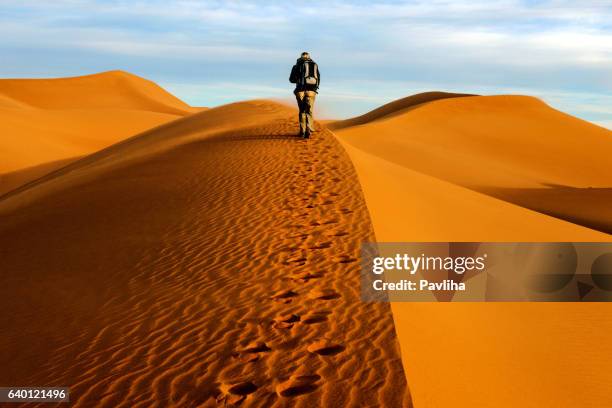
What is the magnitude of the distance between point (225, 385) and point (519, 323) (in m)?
4.65

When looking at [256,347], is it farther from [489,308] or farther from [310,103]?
[310,103]

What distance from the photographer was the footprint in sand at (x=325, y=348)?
19.4ft

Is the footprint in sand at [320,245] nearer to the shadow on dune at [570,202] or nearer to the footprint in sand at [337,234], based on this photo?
the footprint in sand at [337,234]

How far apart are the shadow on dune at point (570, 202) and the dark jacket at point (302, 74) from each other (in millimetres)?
9548

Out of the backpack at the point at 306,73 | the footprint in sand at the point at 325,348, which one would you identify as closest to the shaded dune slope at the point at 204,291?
the footprint in sand at the point at 325,348

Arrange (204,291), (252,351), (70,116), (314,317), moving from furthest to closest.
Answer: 1. (70,116)
2. (204,291)
3. (314,317)
4. (252,351)

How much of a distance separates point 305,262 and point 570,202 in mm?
14858

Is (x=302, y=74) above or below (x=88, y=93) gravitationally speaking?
below

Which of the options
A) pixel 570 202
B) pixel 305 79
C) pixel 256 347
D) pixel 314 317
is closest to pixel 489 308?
pixel 314 317

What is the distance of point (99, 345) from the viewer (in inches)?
271

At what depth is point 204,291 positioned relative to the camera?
7.99 m

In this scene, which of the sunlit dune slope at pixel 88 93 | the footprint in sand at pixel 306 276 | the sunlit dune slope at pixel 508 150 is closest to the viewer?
the footprint in sand at pixel 306 276

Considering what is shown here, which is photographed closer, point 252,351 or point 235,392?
point 235,392

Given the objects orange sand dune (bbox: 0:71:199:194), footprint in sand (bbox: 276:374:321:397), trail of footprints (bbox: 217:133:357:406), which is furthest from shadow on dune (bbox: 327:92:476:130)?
footprint in sand (bbox: 276:374:321:397)
